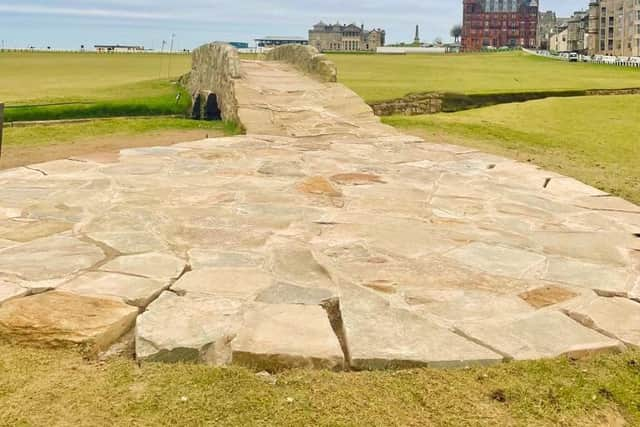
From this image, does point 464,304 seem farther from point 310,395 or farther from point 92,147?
point 92,147

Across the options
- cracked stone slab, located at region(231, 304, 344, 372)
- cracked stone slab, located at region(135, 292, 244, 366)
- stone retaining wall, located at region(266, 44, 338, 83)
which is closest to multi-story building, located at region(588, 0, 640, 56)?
stone retaining wall, located at region(266, 44, 338, 83)

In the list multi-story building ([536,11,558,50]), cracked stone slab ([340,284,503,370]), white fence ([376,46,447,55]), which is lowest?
cracked stone slab ([340,284,503,370])

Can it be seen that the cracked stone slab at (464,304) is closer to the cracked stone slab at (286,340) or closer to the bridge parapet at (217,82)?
the cracked stone slab at (286,340)

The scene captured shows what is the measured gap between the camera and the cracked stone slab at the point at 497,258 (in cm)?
340

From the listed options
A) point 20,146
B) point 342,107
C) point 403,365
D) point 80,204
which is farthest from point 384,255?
point 342,107

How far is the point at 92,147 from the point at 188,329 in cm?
597

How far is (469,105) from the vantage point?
45.2ft

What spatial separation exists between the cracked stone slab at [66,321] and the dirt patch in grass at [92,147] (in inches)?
157

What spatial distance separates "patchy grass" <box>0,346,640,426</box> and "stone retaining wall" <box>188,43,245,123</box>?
7243 millimetres

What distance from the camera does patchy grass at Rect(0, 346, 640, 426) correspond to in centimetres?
199

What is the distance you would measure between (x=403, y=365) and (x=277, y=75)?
10.9 m

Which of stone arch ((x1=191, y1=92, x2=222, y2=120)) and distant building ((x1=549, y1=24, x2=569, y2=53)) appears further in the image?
distant building ((x1=549, y1=24, x2=569, y2=53))

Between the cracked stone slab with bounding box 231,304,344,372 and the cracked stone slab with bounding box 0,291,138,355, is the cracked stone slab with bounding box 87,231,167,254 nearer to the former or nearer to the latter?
the cracked stone slab with bounding box 0,291,138,355

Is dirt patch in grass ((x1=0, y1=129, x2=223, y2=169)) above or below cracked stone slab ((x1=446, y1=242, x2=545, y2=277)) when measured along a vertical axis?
above
